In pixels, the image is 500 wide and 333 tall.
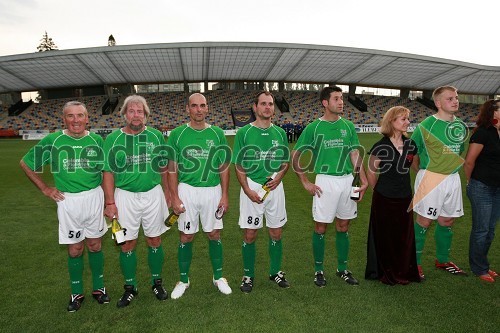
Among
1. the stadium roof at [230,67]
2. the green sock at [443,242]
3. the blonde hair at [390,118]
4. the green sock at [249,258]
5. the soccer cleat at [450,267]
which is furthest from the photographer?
the stadium roof at [230,67]

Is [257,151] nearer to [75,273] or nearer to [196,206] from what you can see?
[196,206]

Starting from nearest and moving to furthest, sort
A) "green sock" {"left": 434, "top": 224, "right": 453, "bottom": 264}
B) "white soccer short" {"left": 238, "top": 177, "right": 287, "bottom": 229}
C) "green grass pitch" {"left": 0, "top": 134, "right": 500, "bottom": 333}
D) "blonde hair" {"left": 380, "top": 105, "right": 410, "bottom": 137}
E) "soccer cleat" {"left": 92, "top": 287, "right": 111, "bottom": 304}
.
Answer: "green grass pitch" {"left": 0, "top": 134, "right": 500, "bottom": 333}
"soccer cleat" {"left": 92, "top": 287, "right": 111, "bottom": 304}
"blonde hair" {"left": 380, "top": 105, "right": 410, "bottom": 137}
"white soccer short" {"left": 238, "top": 177, "right": 287, "bottom": 229}
"green sock" {"left": 434, "top": 224, "right": 453, "bottom": 264}

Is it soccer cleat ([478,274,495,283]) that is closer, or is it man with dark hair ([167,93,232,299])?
man with dark hair ([167,93,232,299])

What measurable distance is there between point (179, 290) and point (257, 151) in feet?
6.11

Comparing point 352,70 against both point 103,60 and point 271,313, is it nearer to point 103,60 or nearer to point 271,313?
point 103,60

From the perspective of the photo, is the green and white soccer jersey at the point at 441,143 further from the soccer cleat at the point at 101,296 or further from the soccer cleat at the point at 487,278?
the soccer cleat at the point at 101,296

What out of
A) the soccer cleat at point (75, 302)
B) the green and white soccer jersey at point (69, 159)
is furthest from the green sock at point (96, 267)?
the green and white soccer jersey at point (69, 159)

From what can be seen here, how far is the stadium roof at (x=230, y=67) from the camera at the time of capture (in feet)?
105

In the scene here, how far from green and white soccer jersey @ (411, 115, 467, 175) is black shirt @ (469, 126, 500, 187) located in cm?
26

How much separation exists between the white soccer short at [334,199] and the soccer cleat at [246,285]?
43.5 inches

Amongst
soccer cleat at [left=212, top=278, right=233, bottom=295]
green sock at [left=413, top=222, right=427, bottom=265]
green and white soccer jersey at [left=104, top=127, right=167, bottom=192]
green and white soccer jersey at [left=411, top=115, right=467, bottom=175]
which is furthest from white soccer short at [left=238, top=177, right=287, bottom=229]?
green and white soccer jersey at [left=411, top=115, right=467, bottom=175]

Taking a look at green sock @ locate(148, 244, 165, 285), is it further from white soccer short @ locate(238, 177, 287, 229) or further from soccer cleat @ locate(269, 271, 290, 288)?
soccer cleat @ locate(269, 271, 290, 288)

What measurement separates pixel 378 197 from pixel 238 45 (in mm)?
29746

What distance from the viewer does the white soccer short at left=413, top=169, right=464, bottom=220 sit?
169 inches
